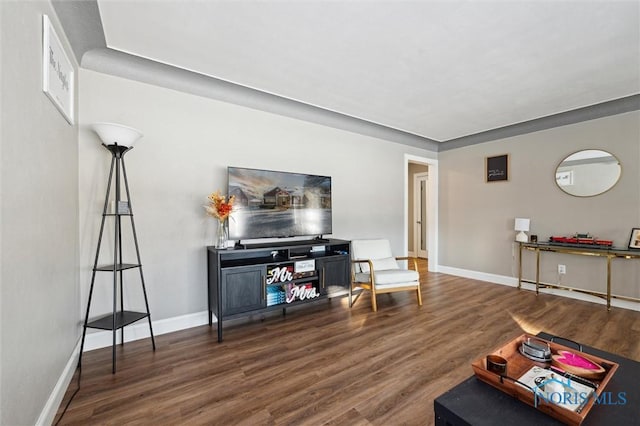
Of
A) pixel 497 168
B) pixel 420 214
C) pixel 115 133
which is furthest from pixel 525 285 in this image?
pixel 115 133

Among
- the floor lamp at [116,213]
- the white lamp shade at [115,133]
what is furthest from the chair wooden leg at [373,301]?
the white lamp shade at [115,133]

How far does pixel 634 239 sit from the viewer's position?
11.5ft

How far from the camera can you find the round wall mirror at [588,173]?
3.74m

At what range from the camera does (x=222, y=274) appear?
2.73m

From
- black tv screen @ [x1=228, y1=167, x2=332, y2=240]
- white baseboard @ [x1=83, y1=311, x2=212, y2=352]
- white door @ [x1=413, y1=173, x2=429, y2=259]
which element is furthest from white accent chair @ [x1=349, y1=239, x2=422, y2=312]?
white door @ [x1=413, y1=173, x2=429, y2=259]

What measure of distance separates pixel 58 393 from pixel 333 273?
8.40 ft

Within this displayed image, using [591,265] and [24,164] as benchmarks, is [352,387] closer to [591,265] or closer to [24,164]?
[24,164]

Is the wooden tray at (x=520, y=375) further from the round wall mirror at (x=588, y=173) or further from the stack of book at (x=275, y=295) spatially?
the round wall mirror at (x=588, y=173)

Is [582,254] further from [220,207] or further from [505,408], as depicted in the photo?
[220,207]

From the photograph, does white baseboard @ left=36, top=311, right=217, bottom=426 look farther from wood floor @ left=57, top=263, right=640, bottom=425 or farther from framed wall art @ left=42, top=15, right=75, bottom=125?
framed wall art @ left=42, top=15, right=75, bottom=125

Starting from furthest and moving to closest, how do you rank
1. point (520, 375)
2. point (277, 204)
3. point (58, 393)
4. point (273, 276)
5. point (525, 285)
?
point (525, 285) < point (277, 204) < point (273, 276) < point (58, 393) < point (520, 375)

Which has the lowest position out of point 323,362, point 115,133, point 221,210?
point 323,362

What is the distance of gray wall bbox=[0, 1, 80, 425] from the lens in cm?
121

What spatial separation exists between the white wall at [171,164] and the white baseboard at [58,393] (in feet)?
1.53
